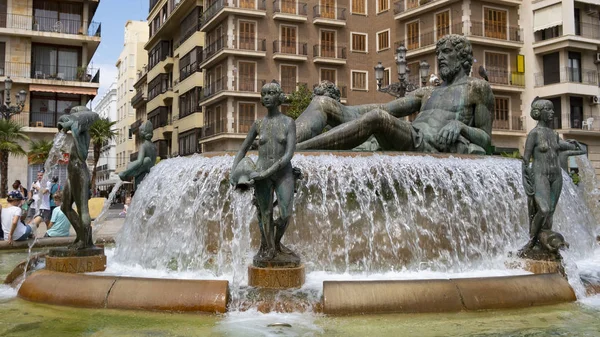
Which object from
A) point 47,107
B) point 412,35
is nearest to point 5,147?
point 47,107

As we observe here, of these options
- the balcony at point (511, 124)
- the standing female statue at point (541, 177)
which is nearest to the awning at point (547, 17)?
the balcony at point (511, 124)

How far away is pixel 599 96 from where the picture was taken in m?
38.8

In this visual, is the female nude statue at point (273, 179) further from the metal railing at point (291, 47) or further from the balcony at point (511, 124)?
the metal railing at point (291, 47)

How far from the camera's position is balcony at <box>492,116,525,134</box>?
130ft

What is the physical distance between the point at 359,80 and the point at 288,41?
6.48 m

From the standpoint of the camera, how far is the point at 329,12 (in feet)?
149

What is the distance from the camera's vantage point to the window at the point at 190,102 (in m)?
47.6

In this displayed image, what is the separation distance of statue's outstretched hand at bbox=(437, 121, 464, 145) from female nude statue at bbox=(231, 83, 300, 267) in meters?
3.26

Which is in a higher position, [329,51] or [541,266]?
[329,51]

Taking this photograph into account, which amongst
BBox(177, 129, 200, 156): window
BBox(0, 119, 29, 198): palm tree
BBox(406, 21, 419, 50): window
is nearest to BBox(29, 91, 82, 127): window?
BBox(0, 119, 29, 198): palm tree

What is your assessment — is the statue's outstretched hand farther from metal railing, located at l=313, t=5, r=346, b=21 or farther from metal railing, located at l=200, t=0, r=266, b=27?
metal railing, located at l=313, t=5, r=346, b=21

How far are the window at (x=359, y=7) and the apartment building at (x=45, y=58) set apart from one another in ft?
62.8

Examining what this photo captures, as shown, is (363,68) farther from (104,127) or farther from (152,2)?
(152,2)

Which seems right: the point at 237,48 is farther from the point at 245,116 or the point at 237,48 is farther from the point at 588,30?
the point at 588,30
